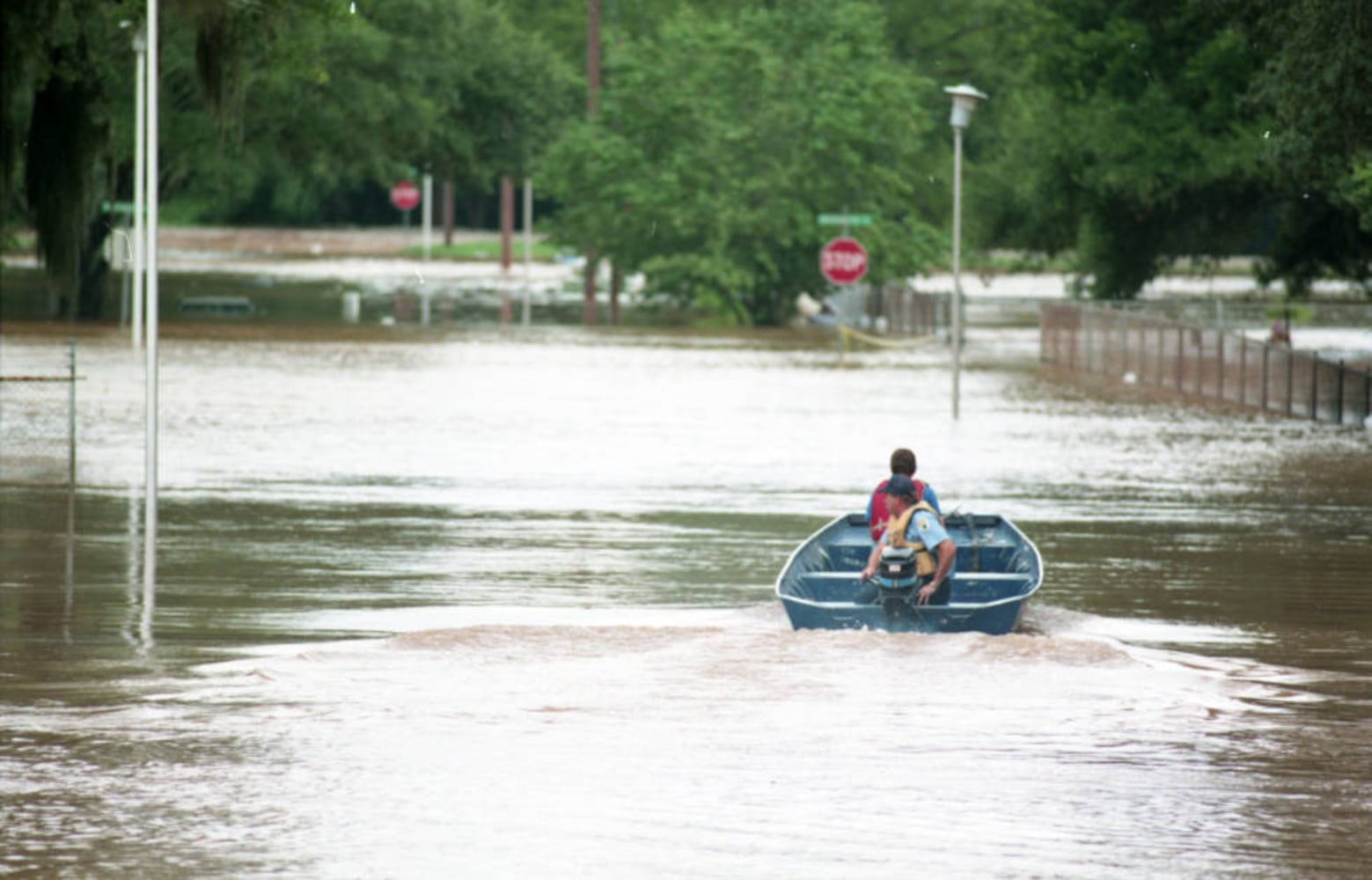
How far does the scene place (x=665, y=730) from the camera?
44.3 ft

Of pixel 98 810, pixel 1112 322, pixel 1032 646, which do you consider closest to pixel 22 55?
pixel 1032 646

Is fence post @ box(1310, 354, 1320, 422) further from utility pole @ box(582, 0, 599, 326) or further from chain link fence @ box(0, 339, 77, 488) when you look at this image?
utility pole @ box(582, 0, 599, 326)

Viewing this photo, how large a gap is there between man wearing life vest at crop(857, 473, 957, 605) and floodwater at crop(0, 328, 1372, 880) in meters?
0.51

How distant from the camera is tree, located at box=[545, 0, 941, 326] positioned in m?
69.4

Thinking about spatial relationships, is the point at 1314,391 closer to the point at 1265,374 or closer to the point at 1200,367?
the point at 1265,374

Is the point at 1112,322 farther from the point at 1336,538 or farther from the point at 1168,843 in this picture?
the point at 1168,843

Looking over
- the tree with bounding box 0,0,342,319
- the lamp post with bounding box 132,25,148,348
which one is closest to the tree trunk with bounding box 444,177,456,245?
the lamp post with bounding box 132,25,148,348

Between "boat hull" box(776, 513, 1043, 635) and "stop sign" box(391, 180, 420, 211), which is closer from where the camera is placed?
"boat hull" box(776, 513, 1043, 635)

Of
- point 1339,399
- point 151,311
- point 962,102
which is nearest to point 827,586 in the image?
point 151,311

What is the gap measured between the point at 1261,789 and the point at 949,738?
1.90m

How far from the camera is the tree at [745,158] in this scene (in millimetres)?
69375

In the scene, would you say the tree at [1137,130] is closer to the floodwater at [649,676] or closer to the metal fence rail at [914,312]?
the metal fence rail at [914,312]

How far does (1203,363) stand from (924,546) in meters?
28.1

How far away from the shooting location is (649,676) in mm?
15211
